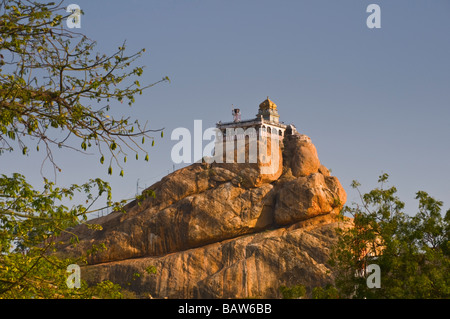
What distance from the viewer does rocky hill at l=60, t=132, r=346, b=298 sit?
57.6 meters

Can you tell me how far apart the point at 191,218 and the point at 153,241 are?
5.56 m

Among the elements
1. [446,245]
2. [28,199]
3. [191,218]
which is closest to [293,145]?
[191,218]

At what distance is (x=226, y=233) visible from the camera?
210 ft

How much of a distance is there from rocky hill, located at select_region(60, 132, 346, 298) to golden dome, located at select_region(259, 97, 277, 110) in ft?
30.0

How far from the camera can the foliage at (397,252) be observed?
21.4 metres

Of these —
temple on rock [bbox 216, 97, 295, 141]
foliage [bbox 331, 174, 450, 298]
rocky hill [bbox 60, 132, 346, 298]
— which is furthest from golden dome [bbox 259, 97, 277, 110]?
foliage [bbox 331, 174, 450, 298]

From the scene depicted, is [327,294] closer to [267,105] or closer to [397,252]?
[397,252]

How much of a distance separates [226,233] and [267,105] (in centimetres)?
2297
